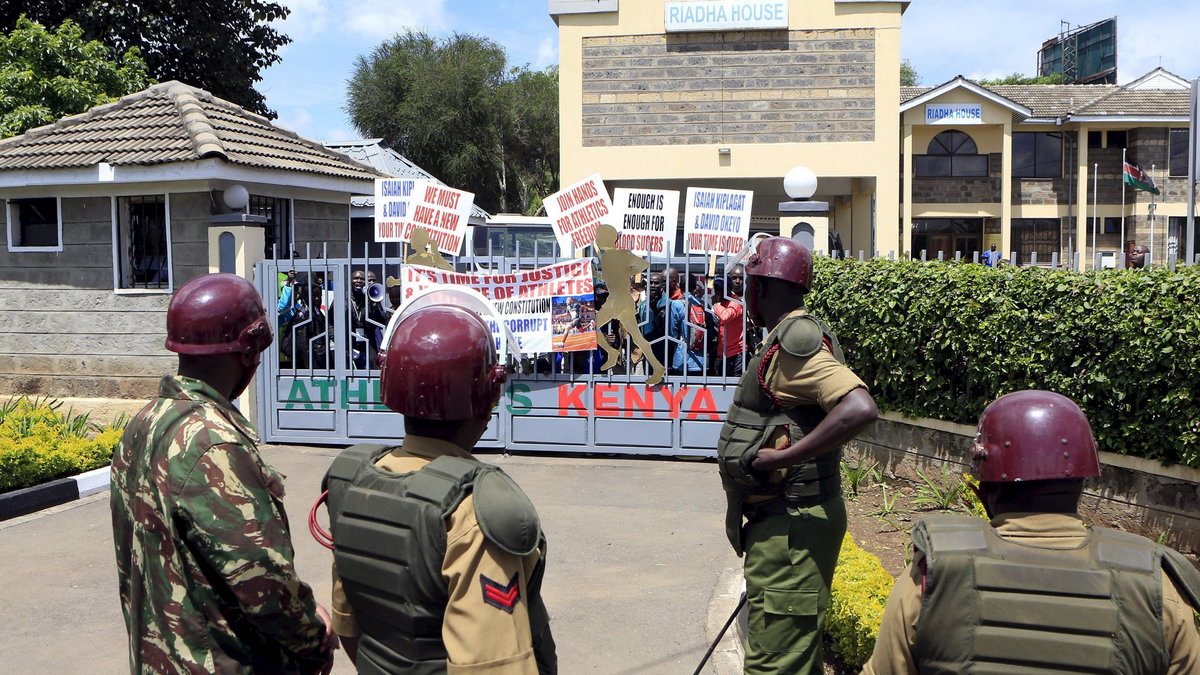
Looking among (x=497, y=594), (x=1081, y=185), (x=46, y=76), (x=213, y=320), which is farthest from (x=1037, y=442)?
(x=1081, y=185)

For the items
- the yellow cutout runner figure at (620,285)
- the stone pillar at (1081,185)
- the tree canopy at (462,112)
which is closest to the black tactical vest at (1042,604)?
the yellow cutout runner figure at (620,285)

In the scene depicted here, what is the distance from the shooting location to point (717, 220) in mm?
8984

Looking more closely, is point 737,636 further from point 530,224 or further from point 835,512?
point 530,224

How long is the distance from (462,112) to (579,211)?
32.3m

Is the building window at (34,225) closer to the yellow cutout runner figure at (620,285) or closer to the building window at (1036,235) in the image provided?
the yellow cutout runner figure at (620,285)

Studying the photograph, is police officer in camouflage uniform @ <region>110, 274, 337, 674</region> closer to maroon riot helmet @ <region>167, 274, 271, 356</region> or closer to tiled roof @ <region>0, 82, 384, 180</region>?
maroon riot helmet @ <region>167, 274, 271, 356</region>

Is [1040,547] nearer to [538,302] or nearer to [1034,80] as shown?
[538,302]

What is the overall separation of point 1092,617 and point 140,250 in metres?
10.6

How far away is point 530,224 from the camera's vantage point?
673 inches

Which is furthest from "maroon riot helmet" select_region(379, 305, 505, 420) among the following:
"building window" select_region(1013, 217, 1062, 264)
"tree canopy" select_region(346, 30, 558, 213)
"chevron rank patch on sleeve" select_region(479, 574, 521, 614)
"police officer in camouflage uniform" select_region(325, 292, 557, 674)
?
"tree canopy" select_region(346, 30, 558, 213)

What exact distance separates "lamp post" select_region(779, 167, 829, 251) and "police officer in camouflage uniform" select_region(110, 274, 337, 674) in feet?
24.5

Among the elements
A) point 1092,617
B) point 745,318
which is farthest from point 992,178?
point 1092,617

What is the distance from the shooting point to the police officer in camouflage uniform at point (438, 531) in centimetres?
190

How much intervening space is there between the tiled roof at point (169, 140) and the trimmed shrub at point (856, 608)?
7441mm
